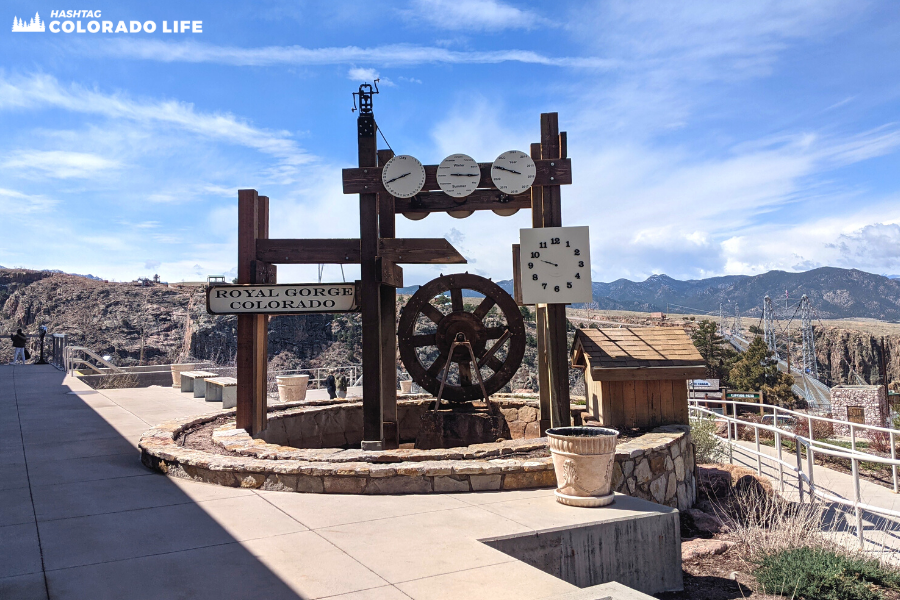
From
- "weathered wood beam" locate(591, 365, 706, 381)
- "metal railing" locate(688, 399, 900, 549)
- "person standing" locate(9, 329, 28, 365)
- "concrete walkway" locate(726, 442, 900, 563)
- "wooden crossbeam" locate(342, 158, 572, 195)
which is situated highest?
"wooden crossbeam" locate(342, 158, 572, 195)

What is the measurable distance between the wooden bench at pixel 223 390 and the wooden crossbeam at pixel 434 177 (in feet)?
17.1

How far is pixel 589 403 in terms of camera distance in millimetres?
8547

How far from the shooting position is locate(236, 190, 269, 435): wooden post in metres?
7.74

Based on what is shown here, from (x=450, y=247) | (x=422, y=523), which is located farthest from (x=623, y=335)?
(x=422, y=523)

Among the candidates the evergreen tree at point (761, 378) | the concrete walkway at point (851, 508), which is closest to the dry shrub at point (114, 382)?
the concrete walkway at point (851, 508)

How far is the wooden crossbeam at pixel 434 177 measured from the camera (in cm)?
760

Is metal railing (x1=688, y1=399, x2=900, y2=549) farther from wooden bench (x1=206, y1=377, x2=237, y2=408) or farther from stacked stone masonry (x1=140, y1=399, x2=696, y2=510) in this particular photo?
wooden bench (x1=206, y1=377, x2=237, y2=408)

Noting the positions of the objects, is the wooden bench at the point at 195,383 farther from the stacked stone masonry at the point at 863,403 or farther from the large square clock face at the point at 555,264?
the stacked stone masonry at the point at 863,403

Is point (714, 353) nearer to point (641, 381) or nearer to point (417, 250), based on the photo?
point (641, 381)

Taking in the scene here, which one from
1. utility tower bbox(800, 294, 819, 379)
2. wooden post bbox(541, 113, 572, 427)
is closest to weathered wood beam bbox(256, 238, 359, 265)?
wooden post bbox(541, 113, 572, 427)

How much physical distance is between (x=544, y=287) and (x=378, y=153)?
324 centimetres

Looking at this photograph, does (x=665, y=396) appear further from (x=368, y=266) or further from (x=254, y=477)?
(x=254, y=477)

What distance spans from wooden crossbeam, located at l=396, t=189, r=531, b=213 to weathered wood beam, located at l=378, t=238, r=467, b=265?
2.20 feet

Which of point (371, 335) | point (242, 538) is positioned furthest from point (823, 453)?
point (242, 538)
